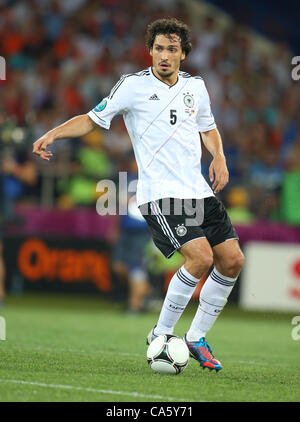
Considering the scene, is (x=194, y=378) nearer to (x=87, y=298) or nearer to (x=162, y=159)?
(x=162, y=159)

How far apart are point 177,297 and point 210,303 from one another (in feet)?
1.13

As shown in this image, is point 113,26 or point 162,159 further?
point 113,26

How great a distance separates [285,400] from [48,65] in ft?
38.6

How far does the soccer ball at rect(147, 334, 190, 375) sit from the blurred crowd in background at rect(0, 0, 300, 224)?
6.61 meters

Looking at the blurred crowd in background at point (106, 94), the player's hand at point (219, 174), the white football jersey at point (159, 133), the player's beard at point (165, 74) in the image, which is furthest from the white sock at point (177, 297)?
the blurred crowd in background at point (106, 94)

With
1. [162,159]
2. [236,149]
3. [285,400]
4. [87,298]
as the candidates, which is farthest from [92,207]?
[285,400]

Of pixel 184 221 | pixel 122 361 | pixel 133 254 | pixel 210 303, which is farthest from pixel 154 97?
pixel 133 254

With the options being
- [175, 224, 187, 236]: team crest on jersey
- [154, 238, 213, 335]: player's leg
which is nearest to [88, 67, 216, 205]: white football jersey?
[175, 224, 187, 236]: team crest on jersey

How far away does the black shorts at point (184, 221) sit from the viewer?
6223 mm

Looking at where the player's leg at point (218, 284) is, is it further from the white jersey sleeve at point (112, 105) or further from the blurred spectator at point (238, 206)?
the blurred spectator at point (238, 206)

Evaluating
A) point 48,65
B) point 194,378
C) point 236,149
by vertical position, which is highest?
point 48,65
